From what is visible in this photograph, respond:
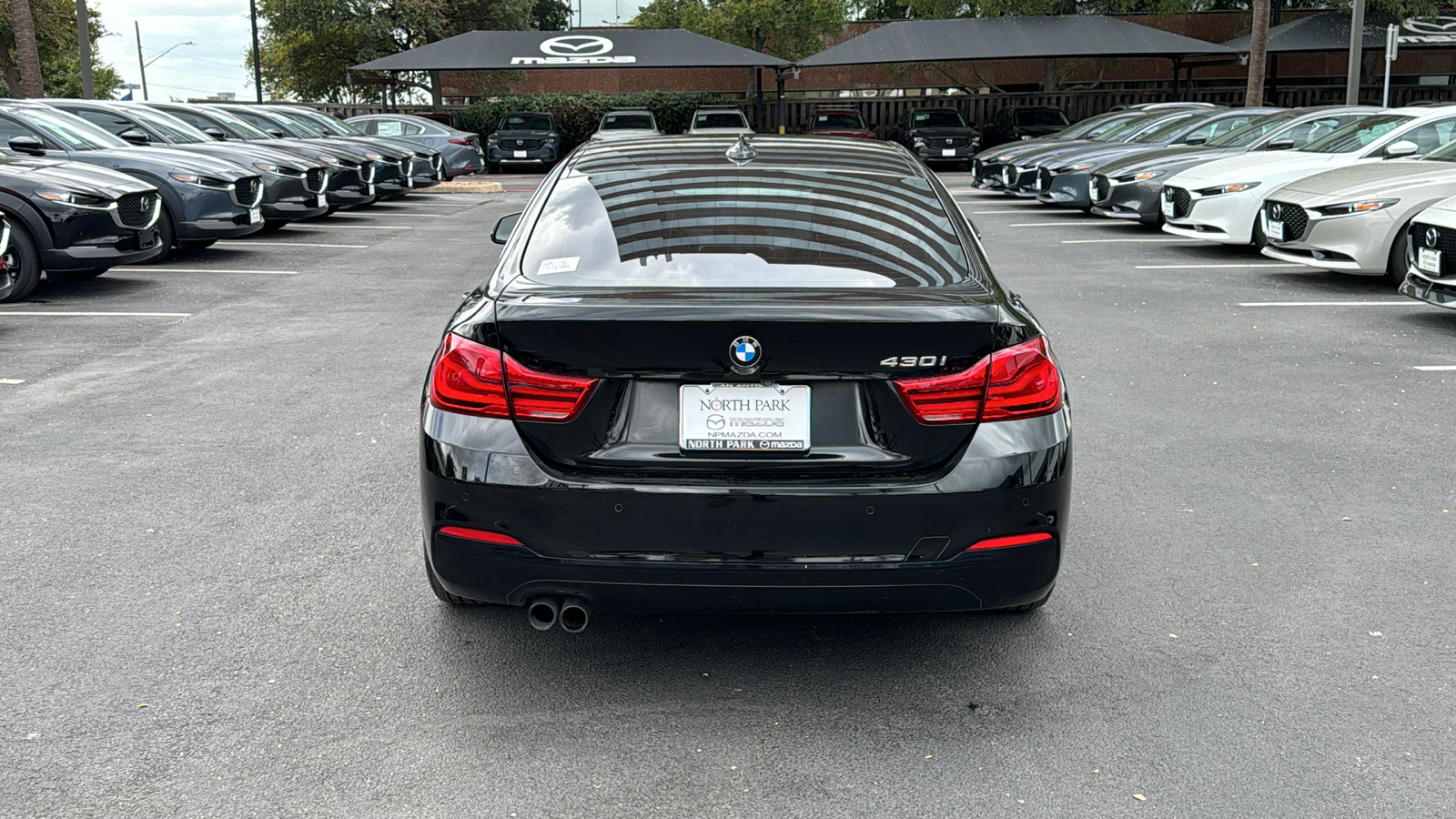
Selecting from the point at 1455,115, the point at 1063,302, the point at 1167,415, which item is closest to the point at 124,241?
the point at 1063,302

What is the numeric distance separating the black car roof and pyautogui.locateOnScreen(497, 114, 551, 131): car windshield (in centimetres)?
2711

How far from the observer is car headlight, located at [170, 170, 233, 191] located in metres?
13.0

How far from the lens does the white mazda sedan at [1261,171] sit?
12578 millimetres

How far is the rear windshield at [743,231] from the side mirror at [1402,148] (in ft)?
31.0

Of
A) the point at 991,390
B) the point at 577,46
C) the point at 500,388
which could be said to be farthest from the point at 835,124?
the point at 500,388

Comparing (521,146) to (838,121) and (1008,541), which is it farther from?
(1008,541)

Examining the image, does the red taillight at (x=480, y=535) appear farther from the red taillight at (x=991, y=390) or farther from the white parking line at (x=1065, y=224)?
the white parking line at (x=1065, y=224)

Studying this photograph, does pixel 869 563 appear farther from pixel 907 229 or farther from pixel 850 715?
pixel 907 229

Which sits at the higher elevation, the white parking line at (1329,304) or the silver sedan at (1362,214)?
the silver sedan at (1362,214)

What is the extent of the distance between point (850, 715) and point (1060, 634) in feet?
2.94

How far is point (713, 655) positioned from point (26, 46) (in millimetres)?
27139

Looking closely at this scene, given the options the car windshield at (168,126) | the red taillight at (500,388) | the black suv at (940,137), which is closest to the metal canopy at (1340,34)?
the black suv at (940,137)

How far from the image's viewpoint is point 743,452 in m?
3.25

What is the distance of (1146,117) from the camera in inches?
834
